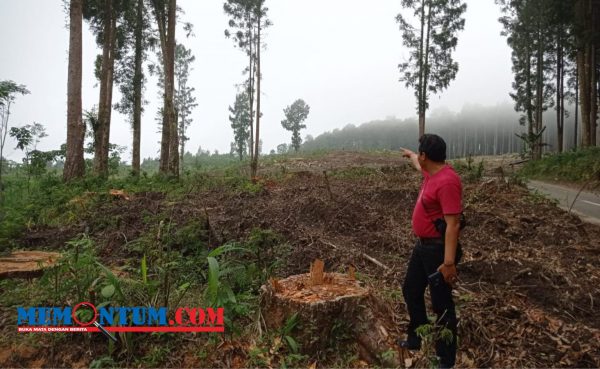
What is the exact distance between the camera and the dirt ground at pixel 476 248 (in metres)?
3.02

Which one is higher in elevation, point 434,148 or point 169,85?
point 169,85

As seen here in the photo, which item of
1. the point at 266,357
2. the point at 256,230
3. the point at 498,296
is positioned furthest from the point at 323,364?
the point at 256,230

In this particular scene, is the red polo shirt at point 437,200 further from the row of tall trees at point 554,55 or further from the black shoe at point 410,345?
the row of tall trees at point 554,55

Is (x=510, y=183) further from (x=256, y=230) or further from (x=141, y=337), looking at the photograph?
(x=141, y=337)

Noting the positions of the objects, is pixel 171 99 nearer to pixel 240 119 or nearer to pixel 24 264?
pixel 24 264

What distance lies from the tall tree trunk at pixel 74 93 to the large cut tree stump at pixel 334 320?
31.3 feet

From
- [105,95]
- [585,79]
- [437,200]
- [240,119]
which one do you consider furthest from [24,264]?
[240,119]

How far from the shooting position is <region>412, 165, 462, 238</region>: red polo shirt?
8.18 ft

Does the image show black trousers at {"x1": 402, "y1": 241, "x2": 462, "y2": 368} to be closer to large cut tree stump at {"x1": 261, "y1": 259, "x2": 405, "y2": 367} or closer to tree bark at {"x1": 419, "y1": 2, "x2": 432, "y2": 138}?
large cut tree stump at {"x1": 261, "y1": 259, "x2": 405, "y2": 367}

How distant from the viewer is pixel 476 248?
197 inches

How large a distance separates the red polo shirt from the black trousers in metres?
0.16

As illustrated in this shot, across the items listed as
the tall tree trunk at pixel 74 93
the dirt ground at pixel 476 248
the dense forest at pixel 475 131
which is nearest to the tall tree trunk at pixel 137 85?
the tall tree trunk at pixel 74 93

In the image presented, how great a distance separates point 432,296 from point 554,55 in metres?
25.2

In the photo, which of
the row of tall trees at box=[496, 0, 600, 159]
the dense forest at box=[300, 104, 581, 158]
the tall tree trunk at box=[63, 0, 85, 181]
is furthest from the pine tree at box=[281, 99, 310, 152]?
the tall tree trunk at box=[63, 0, 85, 181]
